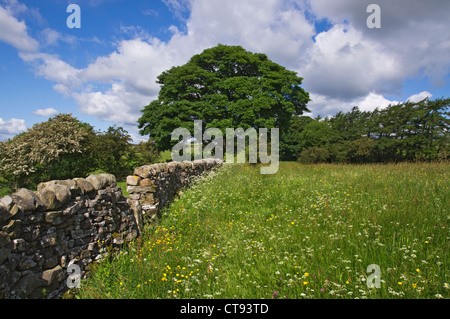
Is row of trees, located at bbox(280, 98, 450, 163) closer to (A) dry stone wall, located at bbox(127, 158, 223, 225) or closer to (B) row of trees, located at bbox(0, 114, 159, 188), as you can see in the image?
(B) row of trees, located at bbox(0, 114, 159, 188)

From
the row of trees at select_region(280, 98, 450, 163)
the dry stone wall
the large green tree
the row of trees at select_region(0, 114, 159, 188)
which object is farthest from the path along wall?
the row of trees at select_region(280, 98, 450, 163)

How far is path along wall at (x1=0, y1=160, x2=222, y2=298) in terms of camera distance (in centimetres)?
281

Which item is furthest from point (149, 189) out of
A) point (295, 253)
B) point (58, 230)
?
point (295, 253)

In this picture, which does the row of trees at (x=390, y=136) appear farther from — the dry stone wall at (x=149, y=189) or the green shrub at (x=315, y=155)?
the dry stone wall at (x=149, y=189)

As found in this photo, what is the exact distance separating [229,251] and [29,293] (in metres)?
2.86

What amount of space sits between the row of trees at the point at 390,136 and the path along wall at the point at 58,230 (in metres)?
27.8

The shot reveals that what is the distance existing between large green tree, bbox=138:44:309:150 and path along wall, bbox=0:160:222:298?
57.6ft

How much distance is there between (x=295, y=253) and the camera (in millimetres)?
3814

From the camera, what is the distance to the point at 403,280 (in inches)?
115

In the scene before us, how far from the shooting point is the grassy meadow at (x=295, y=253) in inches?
120

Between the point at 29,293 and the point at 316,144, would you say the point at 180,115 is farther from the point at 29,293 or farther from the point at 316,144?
the point at 316,144

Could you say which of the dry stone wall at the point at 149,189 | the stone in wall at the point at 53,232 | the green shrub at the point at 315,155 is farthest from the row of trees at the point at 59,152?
the green shrub at the point at 315,155
